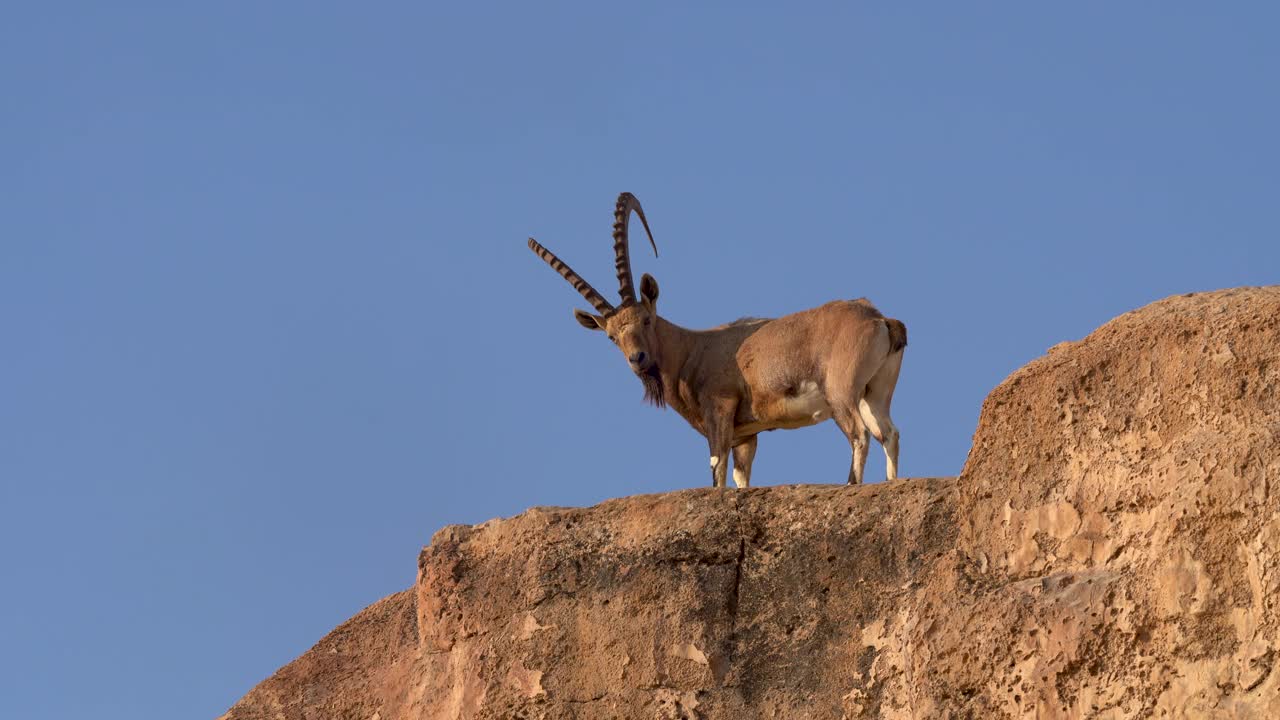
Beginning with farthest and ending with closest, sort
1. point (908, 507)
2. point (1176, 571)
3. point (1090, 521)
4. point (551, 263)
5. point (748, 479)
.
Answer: point (551, 263), point (748, 479), point (908, 507), point (1090, 521), point (1176, 571)

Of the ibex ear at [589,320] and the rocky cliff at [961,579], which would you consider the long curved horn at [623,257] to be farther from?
the rocky cliff at [961,579]

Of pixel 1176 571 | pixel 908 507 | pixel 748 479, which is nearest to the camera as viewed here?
pixel 1176 571

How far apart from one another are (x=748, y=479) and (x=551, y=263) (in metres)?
3.44

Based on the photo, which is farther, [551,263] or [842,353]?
[551,263]

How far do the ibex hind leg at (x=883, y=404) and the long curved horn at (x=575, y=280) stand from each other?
10.8 ft

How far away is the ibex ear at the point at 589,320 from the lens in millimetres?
18359

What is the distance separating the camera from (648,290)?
18.1 meters

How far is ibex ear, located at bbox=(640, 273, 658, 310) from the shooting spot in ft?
59.0

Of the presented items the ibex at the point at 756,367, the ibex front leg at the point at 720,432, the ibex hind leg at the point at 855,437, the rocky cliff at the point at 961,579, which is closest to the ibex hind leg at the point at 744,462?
the ibex at the point at 756,367

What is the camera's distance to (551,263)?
62.4 feet

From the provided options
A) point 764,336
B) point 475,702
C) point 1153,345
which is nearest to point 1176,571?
point 1153,345

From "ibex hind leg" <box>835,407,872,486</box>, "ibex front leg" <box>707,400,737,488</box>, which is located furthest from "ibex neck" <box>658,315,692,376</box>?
"ibex hind leg" <box>835,407,872,486</box>

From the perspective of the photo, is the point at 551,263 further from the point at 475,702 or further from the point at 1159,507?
the point at 1159,507

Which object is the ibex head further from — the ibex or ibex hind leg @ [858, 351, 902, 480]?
ibex hind leg @ [858, 351, 902, 480]
